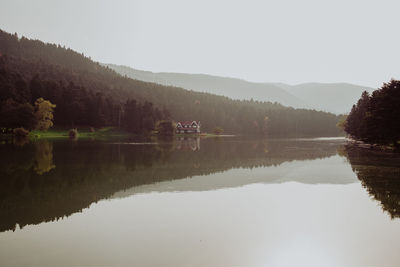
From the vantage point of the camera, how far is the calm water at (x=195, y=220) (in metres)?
11.6

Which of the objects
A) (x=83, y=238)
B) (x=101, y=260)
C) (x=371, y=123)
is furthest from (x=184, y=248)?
(x=371, y=123)

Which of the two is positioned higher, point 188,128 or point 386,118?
point 386,118

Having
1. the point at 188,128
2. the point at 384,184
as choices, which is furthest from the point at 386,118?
the point at 188,128

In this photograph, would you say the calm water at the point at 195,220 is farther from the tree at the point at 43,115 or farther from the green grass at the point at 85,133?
the green grass at the point at 85,133

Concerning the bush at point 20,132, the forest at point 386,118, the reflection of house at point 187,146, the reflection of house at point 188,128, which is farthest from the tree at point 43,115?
the forest at point 386,118

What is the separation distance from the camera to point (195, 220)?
16.1 meters

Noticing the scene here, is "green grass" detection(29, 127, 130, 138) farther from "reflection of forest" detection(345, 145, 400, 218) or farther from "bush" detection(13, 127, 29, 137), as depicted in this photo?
"reflection of forest" detection(345, 145, 400, 218)

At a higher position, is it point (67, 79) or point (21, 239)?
point (67, 79)

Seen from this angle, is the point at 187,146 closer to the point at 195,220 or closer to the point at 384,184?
the point at 384,184

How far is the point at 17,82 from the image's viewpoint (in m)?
129

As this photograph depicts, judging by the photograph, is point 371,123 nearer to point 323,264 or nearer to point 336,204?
point 336,204

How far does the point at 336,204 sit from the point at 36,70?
614ft

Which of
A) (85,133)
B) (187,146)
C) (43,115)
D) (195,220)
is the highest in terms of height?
(43,115)

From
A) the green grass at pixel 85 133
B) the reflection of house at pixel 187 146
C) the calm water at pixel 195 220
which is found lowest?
the green grass at pixel 85 133
